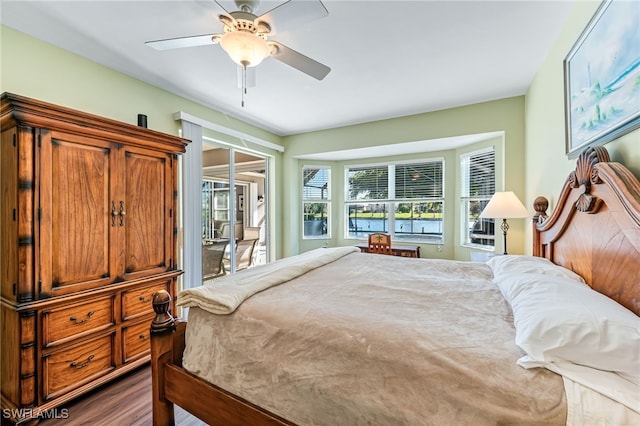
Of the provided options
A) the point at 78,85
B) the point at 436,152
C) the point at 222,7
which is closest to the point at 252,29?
the point at 222,7

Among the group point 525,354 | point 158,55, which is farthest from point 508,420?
point 158,55

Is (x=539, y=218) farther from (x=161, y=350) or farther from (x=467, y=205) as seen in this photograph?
(x=161, y=350)

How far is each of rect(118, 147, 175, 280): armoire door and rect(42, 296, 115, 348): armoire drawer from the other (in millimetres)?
259

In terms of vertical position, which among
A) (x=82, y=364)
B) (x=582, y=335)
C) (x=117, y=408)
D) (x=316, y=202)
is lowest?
(x=117, y=408)

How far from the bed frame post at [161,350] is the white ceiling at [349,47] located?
1.73 meters

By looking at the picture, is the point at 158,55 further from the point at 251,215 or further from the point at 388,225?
the point at 388,225

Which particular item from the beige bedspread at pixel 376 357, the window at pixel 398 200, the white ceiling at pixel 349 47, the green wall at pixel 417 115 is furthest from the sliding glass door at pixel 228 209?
the beige bedspread at pixel 376 357

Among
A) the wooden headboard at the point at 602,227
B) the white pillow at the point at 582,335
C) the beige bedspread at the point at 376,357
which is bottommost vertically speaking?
the beige bedspread at the point at 376,357

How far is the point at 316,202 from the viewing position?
5.04m

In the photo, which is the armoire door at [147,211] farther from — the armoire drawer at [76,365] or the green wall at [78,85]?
the green wall at [78,85]

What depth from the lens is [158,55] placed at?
2.26 m

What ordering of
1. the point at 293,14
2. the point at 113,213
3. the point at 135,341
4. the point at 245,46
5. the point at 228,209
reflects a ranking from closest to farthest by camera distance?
the point at 293,14 → the point at 245,46 → the point at 113,213 → the point at 135,341 → the point at 228,209

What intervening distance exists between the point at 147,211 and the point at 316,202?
3107 mm

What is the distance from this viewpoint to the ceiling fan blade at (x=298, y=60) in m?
1.71
